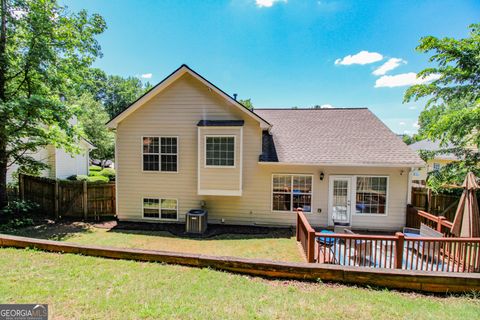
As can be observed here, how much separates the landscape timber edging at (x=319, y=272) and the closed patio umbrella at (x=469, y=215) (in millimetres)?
2149

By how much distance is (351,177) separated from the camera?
867 cm

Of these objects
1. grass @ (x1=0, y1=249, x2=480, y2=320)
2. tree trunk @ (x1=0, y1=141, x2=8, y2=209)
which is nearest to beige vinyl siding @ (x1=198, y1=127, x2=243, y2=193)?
grass @ (x1=0, y1=249, x2=480, y2=320)

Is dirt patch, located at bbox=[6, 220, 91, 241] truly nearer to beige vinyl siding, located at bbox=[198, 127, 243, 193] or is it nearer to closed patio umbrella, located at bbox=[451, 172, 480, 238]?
beige vinyl siding, located at bbox=[198, 127, 243, 193]

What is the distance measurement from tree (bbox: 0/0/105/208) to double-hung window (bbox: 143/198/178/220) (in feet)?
14.2

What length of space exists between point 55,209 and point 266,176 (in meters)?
9.87

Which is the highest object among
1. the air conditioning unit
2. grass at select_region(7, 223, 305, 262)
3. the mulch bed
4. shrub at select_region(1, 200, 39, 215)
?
shrub at select_region(1, 200, 39, 215)

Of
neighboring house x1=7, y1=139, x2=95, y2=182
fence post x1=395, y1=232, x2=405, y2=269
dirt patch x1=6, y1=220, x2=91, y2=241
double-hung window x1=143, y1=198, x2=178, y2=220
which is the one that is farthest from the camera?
neighboring house x1=7, y1=139, x2=95, y2=182

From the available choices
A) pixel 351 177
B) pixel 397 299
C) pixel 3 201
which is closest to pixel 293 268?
pixel 397 299

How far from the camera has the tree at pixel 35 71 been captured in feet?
26.4

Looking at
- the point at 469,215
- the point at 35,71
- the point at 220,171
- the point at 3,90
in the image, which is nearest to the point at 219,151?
the point at 220,171

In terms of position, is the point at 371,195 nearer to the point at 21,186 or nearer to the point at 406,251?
the point at 406,251

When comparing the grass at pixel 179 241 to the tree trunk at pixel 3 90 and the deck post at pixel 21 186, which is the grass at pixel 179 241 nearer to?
the tree trunk at pixel 3 90

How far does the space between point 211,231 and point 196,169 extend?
2719mm

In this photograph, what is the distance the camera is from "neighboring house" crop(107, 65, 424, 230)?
862 cm
